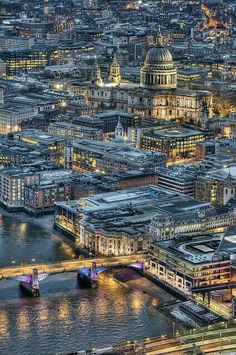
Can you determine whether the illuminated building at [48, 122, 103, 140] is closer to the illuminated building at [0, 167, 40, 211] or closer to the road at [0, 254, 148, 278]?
the illuminated building at [0, 167, 40, 211]

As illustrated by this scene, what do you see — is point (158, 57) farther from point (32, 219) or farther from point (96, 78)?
point (32, 219)

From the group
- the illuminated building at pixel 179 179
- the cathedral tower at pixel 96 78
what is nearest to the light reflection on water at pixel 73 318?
the illuminated building at pixel 179 179

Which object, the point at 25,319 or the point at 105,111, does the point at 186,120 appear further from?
the point at 25,319

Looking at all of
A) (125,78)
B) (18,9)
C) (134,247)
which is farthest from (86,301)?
(18,9)

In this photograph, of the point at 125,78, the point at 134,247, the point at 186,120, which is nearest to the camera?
the point at 134,247

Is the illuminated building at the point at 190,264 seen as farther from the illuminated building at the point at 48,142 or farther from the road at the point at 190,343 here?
the illuminated building at the point at 48,142
